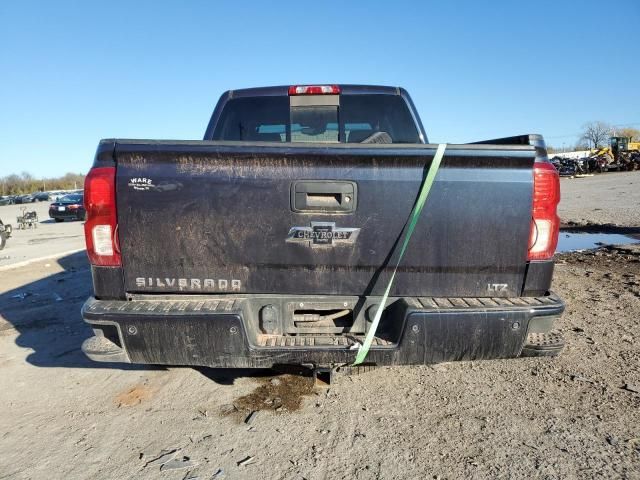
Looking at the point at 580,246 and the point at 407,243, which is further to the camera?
the point at 580,246

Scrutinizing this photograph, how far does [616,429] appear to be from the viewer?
273 cm

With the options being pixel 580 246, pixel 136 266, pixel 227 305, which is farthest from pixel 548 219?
pixel 580 246

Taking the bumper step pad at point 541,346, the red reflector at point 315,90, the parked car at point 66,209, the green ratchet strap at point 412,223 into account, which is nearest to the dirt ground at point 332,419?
the bumper step pad at point 541,346

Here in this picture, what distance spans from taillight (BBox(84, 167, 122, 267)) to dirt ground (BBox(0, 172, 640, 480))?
43.8 inches

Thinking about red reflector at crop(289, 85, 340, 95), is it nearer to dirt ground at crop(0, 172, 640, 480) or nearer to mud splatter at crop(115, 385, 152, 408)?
dirt ground at crop(0, 172, 640, 480)

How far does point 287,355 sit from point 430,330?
799 mm

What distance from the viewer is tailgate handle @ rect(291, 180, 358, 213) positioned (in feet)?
8.42

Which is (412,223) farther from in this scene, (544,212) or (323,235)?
(544,212)

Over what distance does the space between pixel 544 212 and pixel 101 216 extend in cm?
249

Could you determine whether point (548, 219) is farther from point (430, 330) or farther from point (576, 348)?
point (576, 348)

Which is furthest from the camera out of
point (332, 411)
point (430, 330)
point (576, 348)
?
point (576, 348)

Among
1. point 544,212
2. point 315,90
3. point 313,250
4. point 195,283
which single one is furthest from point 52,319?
point 544,212

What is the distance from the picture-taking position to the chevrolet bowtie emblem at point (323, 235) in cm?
259

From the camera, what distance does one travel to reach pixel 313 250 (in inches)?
103
